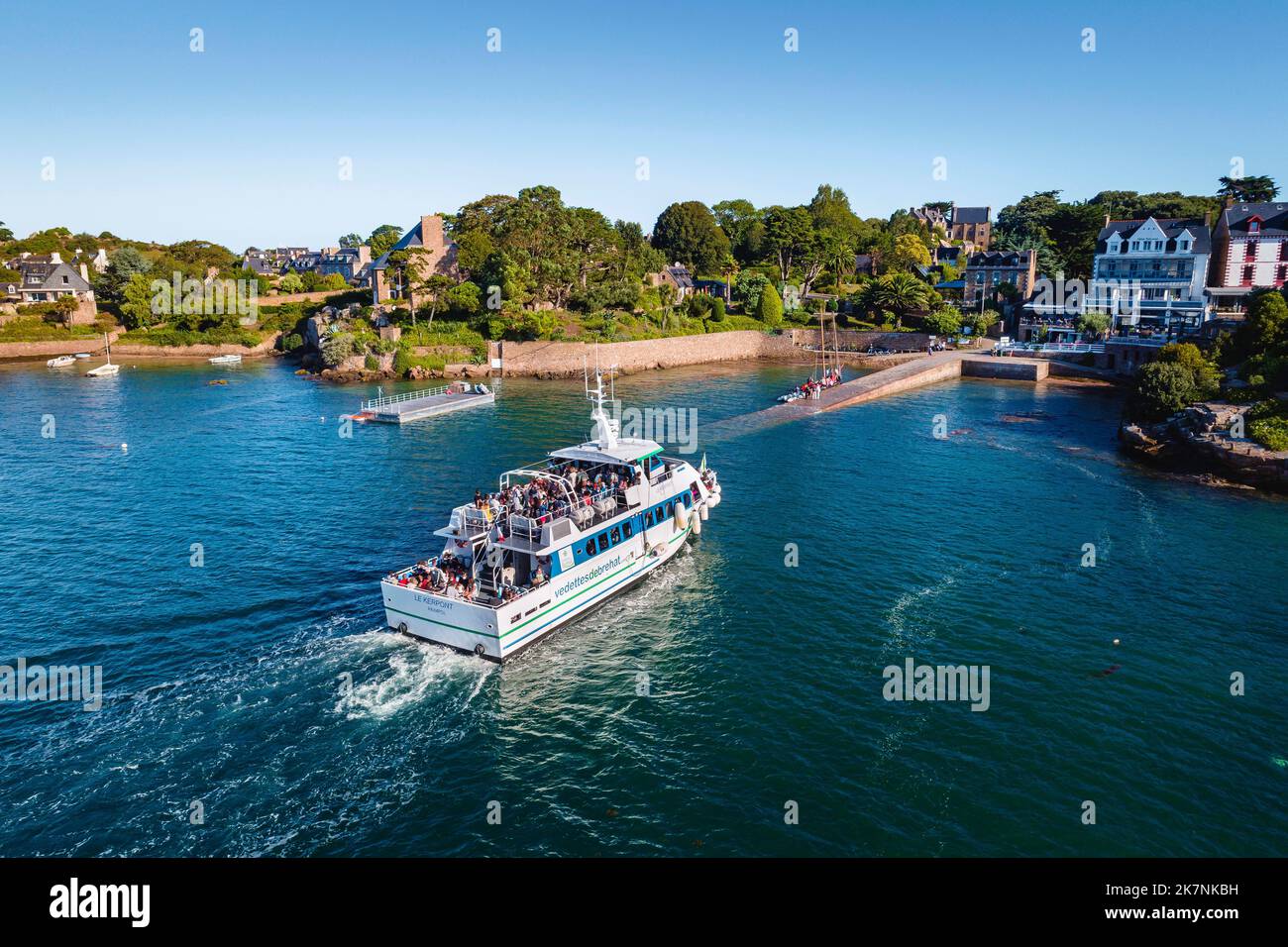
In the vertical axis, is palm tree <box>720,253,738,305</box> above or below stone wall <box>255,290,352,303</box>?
above

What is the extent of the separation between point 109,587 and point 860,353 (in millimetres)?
110104

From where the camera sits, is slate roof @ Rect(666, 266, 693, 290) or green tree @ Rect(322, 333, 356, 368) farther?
slate roof @ Rect(666, 266, 693, 290)

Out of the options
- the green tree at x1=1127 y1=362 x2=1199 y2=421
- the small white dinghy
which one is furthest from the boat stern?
the small white dinghy

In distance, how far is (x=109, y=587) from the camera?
3828 centimetres

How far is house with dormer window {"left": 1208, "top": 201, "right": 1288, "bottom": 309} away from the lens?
97.0 meters

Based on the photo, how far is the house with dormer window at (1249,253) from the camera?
318ft

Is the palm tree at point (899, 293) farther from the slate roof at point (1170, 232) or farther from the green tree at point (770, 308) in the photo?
the slate roof at point (1170, 232)

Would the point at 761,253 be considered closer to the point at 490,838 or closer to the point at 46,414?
the point at 46,414

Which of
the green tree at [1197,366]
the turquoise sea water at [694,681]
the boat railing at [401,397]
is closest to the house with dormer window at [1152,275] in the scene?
the green tree at [1197,366]

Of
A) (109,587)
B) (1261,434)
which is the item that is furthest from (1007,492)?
(109,587)

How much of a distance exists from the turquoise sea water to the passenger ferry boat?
1.39 metres

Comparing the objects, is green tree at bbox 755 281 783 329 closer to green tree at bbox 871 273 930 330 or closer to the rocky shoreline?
green tree at bbox 871 273 930 330

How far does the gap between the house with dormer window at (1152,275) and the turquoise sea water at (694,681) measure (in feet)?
207

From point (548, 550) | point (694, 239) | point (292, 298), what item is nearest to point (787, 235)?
point (694, 239)
